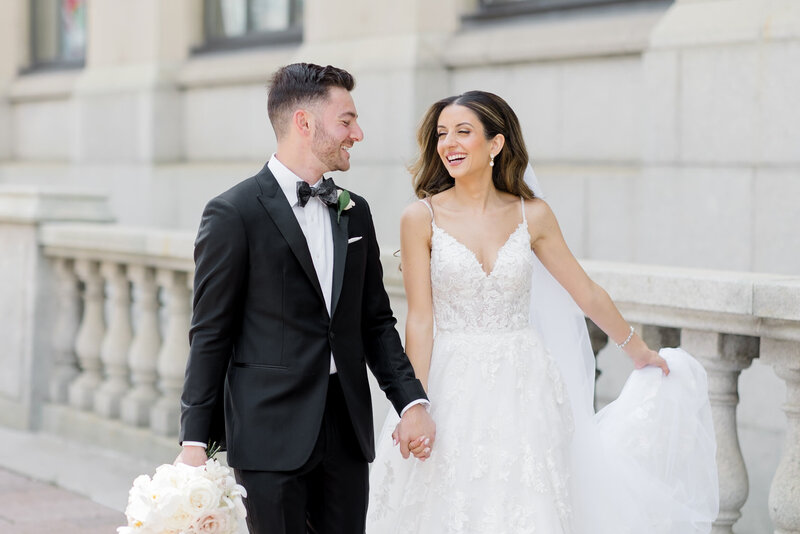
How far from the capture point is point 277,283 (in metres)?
3.45

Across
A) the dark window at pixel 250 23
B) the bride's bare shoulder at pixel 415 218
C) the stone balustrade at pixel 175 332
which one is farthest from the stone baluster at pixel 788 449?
the dark window at pixel 250 23

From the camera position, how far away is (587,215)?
8.12 meters

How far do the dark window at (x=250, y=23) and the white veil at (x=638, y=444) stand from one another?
739 cm

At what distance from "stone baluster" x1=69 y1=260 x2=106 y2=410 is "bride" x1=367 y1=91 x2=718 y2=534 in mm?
3374

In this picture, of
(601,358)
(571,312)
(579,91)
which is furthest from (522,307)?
(579,91)

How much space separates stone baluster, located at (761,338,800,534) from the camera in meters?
4.07

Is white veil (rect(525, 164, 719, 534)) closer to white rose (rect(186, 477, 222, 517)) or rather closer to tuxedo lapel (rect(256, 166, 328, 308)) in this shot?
tuxedo lapel (rect(256, 166, 328, 308))

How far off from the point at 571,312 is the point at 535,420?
498mm

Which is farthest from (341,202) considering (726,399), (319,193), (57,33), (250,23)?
(57,33)

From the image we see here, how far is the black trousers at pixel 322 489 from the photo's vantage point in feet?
11.3

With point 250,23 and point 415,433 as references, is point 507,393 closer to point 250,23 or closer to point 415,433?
point 415,433

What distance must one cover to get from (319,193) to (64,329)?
415cm

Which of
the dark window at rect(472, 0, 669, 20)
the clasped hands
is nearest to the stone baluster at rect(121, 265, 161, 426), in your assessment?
the clasped hands

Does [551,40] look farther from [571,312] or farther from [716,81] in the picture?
[571,312]
